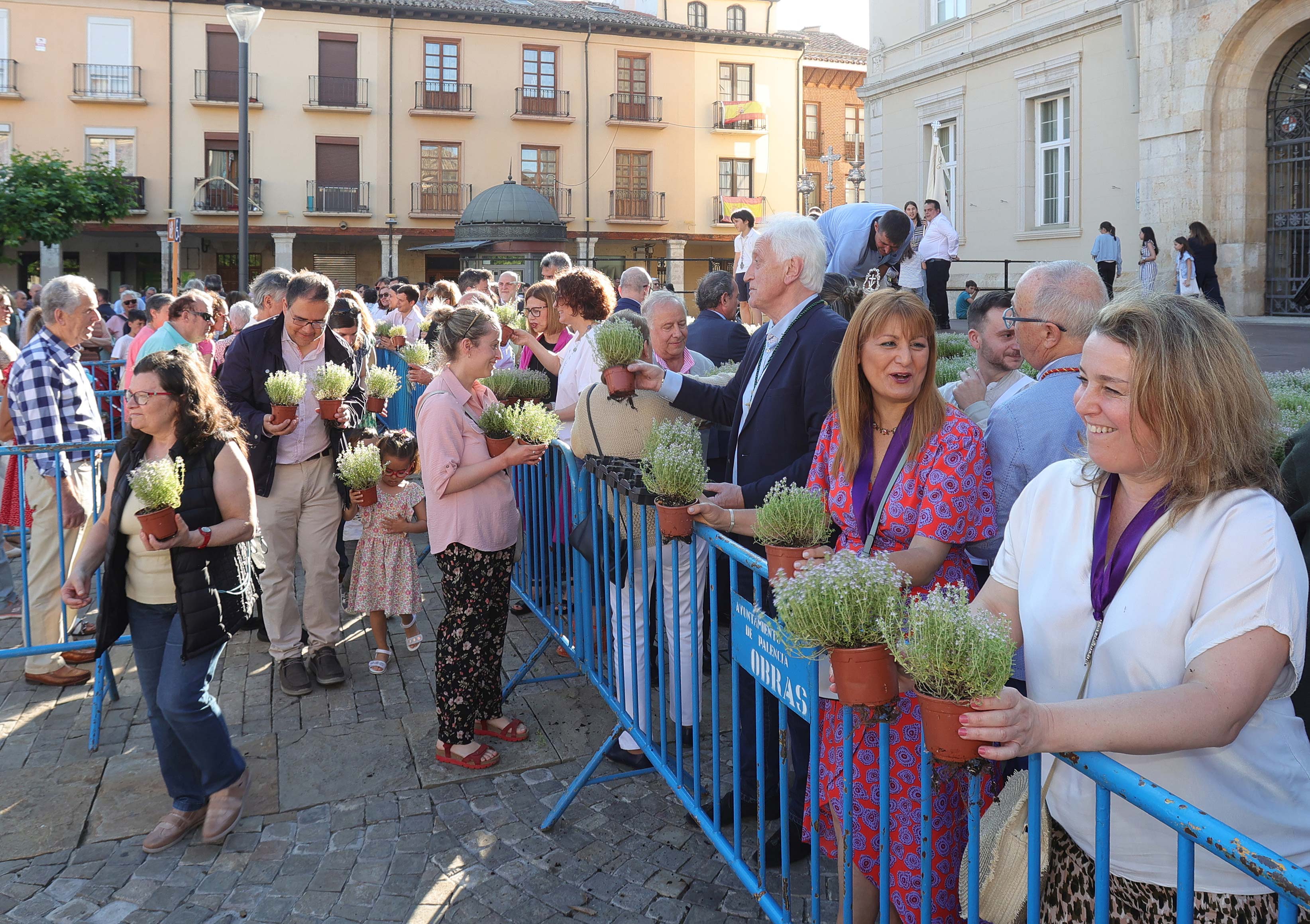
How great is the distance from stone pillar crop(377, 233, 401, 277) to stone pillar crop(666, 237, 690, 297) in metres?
10.7

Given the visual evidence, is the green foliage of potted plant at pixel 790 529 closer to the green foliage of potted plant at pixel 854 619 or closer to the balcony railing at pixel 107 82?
the green foliage of potted plant at pixel 854 619

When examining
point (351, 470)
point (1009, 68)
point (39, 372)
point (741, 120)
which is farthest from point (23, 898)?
point (741, 120)

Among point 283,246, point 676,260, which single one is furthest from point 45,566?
point 676,260

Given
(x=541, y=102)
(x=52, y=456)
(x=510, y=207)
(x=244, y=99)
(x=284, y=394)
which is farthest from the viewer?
(x=541, y=102)

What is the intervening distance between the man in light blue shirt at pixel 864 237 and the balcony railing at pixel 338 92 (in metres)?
33.1

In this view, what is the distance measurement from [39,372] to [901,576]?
208 inches

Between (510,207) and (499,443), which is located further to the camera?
(510,207)

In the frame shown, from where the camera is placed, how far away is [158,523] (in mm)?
3627

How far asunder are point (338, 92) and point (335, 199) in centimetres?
390

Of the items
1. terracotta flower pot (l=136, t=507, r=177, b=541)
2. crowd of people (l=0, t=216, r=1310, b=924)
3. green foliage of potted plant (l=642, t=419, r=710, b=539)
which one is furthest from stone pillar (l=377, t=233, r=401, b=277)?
green foliage of potted plant (l=642, t=419, r=710, b=539)

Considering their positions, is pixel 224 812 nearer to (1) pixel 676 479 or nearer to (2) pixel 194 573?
(2) pixel 194 573

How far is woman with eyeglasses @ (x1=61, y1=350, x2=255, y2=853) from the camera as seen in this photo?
12.7 feet

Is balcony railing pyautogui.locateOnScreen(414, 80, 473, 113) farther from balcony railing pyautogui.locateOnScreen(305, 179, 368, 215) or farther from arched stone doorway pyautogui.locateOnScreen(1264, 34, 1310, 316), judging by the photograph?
arched stone doorway pyautogui.locateOnScreen(1264, 34, 1310, 316)

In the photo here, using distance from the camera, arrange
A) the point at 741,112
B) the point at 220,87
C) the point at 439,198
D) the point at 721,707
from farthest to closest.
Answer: the point at 741,112 → the point at 439,198 → the point at 220,87 → the point at 721,707
